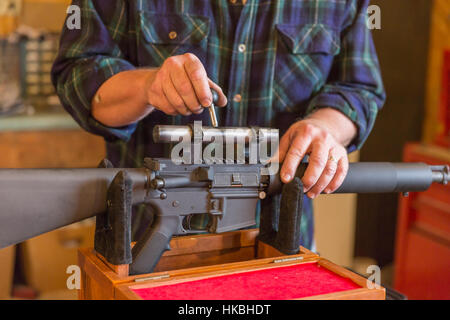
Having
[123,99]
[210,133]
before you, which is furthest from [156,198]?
[123,99]

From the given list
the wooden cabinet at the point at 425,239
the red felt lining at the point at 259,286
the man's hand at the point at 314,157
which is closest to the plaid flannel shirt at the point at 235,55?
the man's hand at the point at 314,157

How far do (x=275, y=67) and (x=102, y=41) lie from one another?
0.33m

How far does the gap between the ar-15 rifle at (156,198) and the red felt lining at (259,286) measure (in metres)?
0.07

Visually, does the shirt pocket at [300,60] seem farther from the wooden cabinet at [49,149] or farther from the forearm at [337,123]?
the wooden cabinet at [49,149]

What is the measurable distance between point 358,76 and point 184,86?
0.52 metres

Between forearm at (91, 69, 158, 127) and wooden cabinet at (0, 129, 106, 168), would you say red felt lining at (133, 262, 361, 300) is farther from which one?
wooden cabinet at (0, 129, 106, 168)

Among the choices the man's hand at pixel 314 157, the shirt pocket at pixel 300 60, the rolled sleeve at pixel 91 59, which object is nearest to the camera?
the man's hand at pixel 314 157

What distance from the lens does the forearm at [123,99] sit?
87 centimetres

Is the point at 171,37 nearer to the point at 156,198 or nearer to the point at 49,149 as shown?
the point at 156,198

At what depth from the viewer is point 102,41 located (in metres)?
1.02

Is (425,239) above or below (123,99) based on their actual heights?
below

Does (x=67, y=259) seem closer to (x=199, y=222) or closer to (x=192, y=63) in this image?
(x=199, y=222)

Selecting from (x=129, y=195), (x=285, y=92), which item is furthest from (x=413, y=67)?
(x=129, y=195)

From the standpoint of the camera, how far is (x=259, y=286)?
683 millimetres
